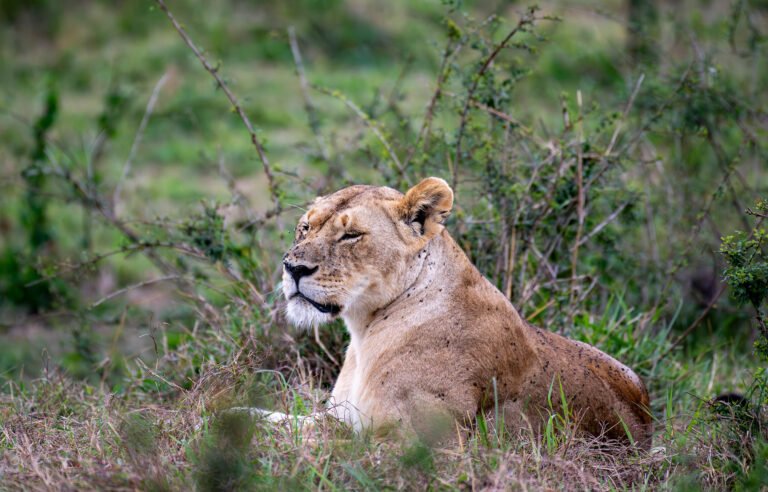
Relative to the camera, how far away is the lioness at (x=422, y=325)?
4.06m

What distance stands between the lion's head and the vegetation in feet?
1.50

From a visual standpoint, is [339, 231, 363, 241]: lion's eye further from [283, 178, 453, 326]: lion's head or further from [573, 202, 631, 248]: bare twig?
[573, 202, 631, 248]: bare twig

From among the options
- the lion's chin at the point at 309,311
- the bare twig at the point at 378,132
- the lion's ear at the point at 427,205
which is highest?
the lion's ear at the point at 427,205

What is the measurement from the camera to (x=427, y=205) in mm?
4230

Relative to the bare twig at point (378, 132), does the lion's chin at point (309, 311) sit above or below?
below

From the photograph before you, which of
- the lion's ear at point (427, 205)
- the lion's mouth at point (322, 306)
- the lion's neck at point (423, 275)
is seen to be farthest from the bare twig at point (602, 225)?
the lion's mouth at point (322, 306)

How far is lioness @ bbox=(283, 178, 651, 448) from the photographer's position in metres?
4.06

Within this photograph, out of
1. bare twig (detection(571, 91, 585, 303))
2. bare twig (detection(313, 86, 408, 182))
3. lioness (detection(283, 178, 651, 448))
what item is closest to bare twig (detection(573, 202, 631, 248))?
bare twig (detection(571, 91, 585, 303))

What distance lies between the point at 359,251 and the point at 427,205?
0.37m

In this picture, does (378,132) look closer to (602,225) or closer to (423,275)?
(602,225)

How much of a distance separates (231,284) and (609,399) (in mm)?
2444

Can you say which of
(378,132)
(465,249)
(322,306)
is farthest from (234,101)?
(322,306)

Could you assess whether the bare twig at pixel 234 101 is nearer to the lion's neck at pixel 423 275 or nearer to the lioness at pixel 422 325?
the lioness at pixel 422 325

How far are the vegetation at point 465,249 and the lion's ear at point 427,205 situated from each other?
0.88m
